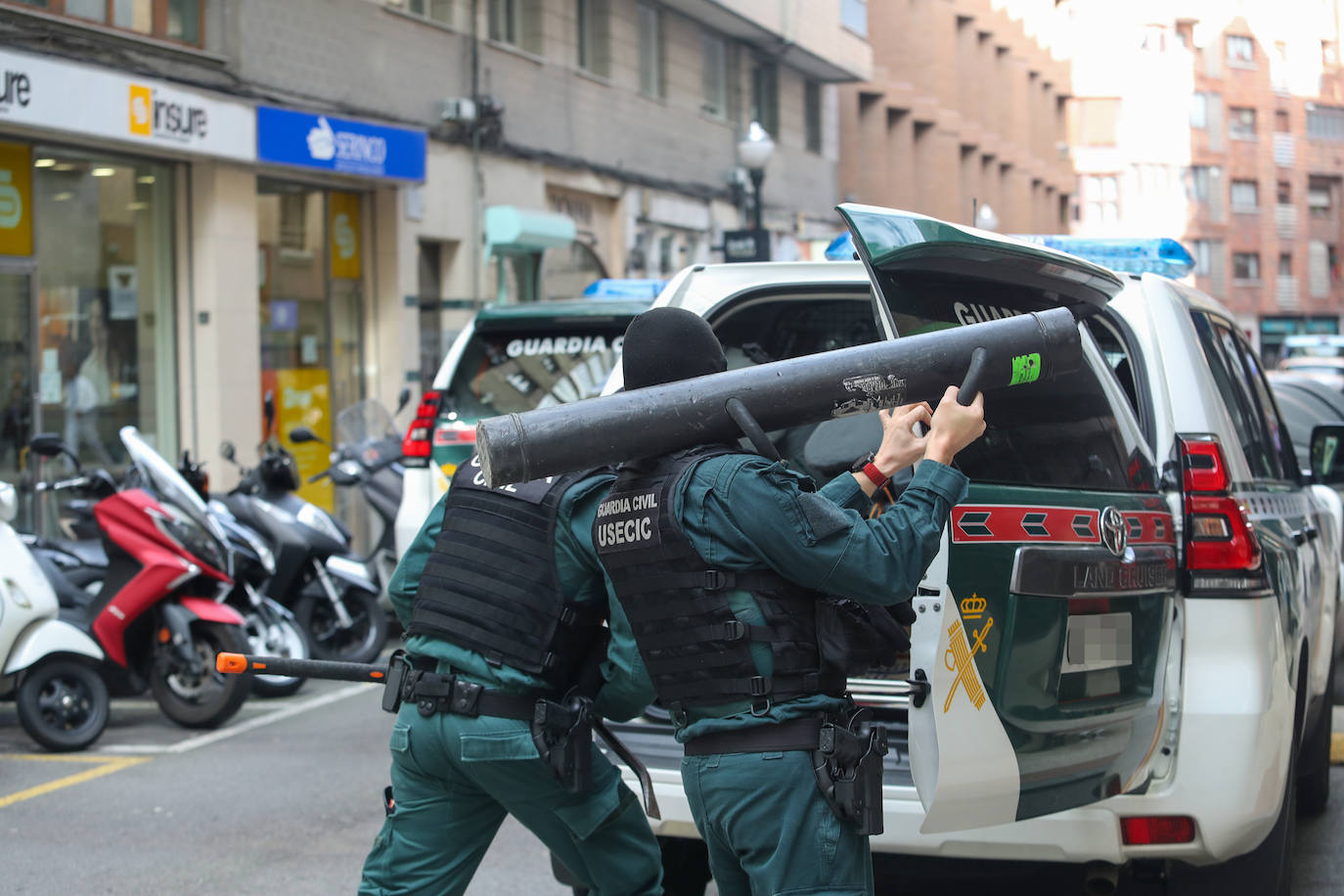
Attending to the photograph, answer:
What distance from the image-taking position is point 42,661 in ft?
23.1

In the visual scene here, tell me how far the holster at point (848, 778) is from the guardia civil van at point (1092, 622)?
15.5 inches

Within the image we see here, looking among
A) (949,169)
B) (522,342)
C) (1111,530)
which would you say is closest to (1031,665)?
(1111,530)

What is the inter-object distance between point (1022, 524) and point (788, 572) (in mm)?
816

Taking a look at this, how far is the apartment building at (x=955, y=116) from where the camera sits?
32.2m

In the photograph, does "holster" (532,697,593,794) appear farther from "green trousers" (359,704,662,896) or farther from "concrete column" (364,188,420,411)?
"concrete column" (364,188,420,411)

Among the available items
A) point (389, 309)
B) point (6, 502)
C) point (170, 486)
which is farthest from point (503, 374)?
point (389, 309)

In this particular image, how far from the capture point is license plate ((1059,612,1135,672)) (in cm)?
347

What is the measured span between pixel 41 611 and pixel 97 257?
253 inches

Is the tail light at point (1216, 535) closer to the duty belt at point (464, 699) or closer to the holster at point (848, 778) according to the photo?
the holster at point (848, 778)

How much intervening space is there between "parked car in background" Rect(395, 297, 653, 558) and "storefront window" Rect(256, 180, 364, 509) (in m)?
5.68

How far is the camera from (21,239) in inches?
468

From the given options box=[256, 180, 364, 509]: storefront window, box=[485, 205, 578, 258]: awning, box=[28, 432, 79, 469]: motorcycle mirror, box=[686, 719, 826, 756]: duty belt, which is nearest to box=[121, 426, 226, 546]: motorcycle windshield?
box=[28, 432, 79, 469]: motorcycle mirror

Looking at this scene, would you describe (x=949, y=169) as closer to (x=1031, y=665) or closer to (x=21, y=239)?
(x=21, y=239)

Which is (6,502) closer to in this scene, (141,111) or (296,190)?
(141,111)
